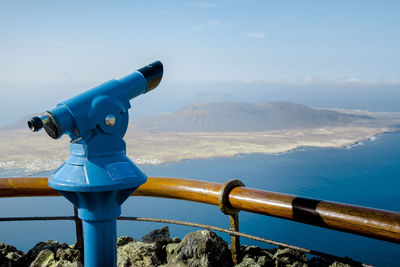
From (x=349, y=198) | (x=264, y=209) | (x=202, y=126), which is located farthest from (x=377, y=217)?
(x=202, y=126)

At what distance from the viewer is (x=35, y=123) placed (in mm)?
918

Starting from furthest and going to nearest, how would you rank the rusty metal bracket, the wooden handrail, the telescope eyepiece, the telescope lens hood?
the rusty metal bracket < the telescope lens hood < the wooden handrail < the telescope eyepiece

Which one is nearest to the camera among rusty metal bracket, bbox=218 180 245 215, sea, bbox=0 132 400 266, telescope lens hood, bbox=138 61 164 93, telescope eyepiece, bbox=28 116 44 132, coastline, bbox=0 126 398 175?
telescope eyepiece, bbox=28 116 44 132

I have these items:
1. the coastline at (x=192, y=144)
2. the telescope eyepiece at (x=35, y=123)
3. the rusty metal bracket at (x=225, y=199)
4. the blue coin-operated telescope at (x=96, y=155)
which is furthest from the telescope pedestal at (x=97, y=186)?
the coastline at (x=192, y=144)

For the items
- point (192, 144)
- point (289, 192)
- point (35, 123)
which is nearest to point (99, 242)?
point (35, 123)

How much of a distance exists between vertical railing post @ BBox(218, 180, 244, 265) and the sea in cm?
1450

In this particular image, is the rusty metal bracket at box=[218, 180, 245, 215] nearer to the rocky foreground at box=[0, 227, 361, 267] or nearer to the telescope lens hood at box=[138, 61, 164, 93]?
the rocky foreground at box=[0, 227, 361, 267]

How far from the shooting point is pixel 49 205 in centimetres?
3123

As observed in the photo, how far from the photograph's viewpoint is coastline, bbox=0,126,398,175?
41000mm

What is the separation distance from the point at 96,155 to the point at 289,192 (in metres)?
25.6

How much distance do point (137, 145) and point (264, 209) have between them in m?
48.2

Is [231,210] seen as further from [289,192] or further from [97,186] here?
[289,192]

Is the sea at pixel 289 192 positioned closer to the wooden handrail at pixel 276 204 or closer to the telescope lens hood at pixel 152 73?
the wooden handrail at pixel 276 204

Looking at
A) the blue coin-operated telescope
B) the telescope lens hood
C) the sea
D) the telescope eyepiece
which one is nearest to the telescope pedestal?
the blue coin-operated telescope
